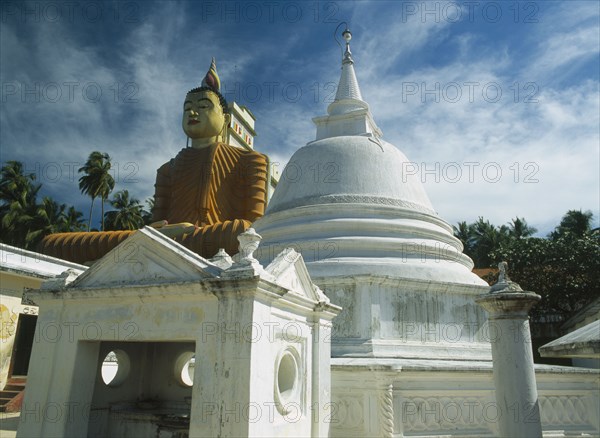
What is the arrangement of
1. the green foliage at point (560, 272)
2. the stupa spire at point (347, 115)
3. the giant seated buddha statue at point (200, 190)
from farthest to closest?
the green foliage at point (560, 272), the giant seated buddha statue at point (200, 190), the stupa spire at point (347, 115)

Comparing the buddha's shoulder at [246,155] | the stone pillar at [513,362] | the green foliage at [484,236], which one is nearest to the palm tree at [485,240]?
the green foliage at [484,236]

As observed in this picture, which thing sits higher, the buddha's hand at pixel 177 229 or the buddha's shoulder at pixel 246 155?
the buddha's shoulder at pixel 246 155

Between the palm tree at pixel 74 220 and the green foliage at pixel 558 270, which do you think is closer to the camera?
the green foliage at pixel 558 270

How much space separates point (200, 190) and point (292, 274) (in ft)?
62.4

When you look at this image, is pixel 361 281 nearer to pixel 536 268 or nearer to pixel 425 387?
pixel 425 387

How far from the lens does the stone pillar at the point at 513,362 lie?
31.8ft

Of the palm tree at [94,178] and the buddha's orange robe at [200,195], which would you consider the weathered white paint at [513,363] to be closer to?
the buddha's orange robe at [200,195]

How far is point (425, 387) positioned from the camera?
12695 mm

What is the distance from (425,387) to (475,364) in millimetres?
2120

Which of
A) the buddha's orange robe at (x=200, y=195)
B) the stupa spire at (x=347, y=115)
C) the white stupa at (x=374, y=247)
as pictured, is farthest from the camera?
the buddha's orange robe at (x=200, y=195)

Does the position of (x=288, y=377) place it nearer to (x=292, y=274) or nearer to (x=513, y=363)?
(x=292, y=274)

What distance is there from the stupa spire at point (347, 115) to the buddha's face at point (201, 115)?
9.30 m

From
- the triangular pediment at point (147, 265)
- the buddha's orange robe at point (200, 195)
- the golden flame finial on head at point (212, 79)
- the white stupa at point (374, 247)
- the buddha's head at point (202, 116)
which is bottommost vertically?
the triangular pediment at point (147, 265)

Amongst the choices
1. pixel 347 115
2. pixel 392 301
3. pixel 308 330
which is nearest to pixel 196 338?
pixel 308 330
